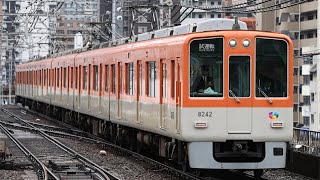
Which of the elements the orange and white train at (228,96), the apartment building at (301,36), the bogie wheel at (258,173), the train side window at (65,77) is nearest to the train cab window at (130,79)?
the orange and white train at (228,96)

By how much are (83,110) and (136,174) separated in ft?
30.7

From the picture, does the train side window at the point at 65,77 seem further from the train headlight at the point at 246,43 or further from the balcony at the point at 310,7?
the balcony at the point at 310,7

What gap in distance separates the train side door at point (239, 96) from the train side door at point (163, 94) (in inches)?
60.0

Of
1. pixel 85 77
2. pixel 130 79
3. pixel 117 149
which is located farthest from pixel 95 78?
pixel 130 79

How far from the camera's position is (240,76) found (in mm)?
12055

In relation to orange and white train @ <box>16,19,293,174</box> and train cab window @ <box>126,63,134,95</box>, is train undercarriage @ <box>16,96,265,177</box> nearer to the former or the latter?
orange and white train @ <box>16,19,293,174</box>

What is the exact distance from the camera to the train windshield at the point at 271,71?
12125mm

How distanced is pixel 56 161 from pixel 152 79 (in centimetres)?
286

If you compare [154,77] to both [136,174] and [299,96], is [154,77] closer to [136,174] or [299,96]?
[136,174]

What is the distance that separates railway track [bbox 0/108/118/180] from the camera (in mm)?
13484

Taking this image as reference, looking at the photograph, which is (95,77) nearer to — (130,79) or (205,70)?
(130,79)

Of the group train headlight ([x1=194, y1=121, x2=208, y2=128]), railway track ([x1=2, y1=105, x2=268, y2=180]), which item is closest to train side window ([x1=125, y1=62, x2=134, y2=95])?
railway track ([x1=2, y1=105, x2=268, y2=180])

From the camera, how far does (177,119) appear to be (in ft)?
40.6

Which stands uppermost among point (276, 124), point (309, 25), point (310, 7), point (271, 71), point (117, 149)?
point (310, 7)
